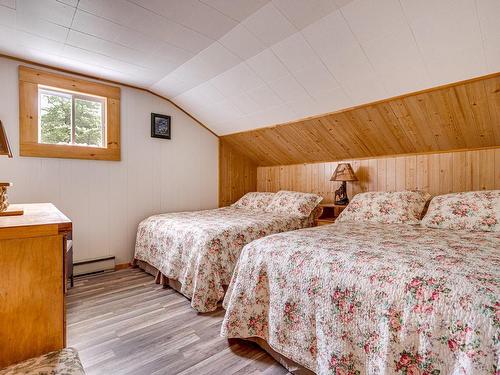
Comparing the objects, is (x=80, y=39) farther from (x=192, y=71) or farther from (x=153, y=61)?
(x=192, y=71)

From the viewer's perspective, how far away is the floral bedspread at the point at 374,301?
0.92 m

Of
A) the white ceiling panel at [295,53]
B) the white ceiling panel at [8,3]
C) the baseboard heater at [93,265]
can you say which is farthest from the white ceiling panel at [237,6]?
the baseboard heater at [93,265]

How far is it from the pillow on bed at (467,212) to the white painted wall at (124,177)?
111 inches

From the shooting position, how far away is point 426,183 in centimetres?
282

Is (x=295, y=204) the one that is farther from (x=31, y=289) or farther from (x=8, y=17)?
(x=8, y=17)

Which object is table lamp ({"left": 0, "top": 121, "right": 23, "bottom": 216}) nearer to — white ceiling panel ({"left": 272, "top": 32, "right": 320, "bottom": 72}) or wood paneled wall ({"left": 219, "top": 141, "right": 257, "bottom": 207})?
white ceiling panel ({"left": 272, "top": 32, "right": 320, "bottom": 72})

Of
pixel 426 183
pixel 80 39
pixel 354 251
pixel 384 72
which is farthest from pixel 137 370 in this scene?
pixel 426 183

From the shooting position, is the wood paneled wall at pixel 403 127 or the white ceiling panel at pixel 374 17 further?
the wood paneled wall at pixel 403 127

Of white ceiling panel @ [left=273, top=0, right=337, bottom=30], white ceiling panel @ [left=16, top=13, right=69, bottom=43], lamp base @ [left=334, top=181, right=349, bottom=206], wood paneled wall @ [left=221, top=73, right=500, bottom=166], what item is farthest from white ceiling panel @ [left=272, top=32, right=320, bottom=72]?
white ceiling panel @ [left=16, top=13, right=69, bottom=43]

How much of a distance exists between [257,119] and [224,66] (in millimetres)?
890

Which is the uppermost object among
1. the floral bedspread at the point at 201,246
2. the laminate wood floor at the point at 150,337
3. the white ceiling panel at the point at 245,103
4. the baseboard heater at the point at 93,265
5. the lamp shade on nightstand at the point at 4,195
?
the white ceiling panel at the point at 245,103

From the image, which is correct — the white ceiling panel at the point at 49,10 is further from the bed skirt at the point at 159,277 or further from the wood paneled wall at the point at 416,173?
the wood paneled wall at the point at 416,173

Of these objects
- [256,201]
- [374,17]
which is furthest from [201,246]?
[374,17]

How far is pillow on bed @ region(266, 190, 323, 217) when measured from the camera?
10.6 feet
